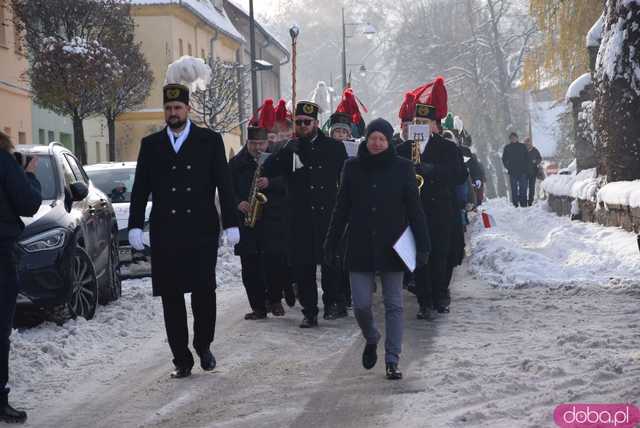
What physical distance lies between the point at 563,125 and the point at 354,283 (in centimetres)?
4431

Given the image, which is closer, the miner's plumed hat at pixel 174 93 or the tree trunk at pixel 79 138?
the miner's plumed hat at pixel 174 93

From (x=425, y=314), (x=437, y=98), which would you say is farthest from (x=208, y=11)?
(x=425, y=314)

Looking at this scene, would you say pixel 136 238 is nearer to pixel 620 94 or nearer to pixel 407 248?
pixel 407 248

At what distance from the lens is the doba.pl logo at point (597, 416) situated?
6723mm

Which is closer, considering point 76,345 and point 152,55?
point 76,345

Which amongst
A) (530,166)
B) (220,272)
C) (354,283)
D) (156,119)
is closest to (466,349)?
(354,283)

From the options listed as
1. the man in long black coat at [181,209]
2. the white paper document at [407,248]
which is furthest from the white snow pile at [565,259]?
the man in long black coat at [181,209]

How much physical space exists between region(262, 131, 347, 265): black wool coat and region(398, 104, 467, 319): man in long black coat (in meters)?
0.68

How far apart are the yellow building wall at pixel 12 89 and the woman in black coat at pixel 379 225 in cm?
2137

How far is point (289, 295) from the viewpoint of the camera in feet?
43.0

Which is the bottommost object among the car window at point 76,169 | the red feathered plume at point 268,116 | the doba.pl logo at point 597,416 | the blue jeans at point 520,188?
the blue jeans at point 520,188

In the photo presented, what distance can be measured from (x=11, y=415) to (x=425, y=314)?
479 centimetres

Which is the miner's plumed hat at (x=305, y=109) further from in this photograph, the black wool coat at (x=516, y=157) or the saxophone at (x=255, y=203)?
the black wool coat at (x=516, y=157)

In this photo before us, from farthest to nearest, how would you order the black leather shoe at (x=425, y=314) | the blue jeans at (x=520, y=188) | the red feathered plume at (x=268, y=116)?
the blue jeans at (x=520, y=188)
the red feathered plume at (x=268, y=116)
the black leather shoe at (x=425, y=314)
